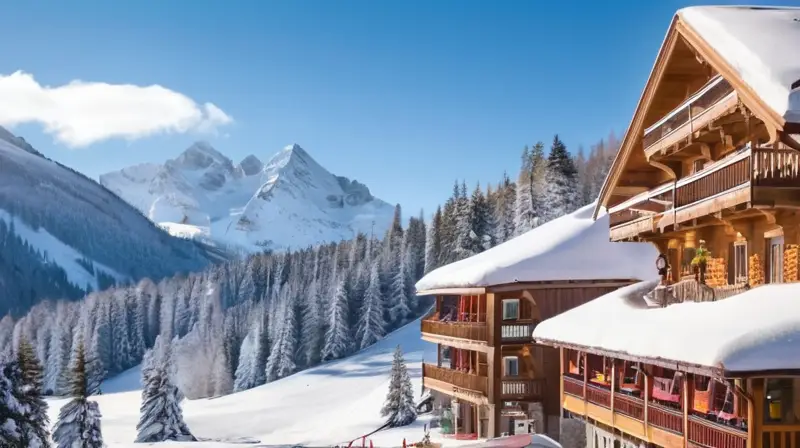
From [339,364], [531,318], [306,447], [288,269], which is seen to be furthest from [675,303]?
[288,269]

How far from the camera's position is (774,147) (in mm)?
19797

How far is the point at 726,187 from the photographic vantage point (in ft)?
71.0

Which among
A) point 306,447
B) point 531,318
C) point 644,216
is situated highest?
point 644,216

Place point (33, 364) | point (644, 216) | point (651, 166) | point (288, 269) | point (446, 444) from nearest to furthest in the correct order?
point (644, 216), point (651, 166), point (446, 444), point (33, 364), point (288, 269)

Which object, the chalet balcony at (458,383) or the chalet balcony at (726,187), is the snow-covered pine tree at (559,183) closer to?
the chalet balcony at (458,383)

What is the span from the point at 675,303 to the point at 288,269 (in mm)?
163789

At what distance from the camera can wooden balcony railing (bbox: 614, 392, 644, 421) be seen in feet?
80.3

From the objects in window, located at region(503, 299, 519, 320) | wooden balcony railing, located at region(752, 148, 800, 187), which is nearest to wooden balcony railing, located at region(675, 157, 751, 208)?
wooden balcony railing, located at region(752, 148, 800, 187)

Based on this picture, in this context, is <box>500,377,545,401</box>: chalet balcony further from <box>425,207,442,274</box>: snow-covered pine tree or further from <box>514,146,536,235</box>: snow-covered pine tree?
<box>425,207,442,274</box>: snow-covered pine tree

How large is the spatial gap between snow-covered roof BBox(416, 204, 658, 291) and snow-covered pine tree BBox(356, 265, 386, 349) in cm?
7823

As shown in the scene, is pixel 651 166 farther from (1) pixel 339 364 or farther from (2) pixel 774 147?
(1) pixel 339 364

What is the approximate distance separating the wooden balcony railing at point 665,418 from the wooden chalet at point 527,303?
1718cm

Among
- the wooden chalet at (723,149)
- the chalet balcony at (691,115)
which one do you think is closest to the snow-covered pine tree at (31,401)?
the wooden chalet at (723,149)

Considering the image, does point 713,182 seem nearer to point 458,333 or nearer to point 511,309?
point 511,309
